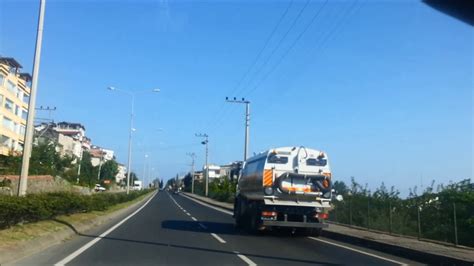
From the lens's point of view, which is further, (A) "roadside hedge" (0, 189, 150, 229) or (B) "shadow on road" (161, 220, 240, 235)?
(B) "shadow on road" (161, 220, 240, 235)

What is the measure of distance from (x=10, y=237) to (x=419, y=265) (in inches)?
413

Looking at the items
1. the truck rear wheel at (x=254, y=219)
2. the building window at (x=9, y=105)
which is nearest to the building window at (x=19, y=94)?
the building window at (x=9, y=105)

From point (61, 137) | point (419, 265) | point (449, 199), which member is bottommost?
point (419, 265)

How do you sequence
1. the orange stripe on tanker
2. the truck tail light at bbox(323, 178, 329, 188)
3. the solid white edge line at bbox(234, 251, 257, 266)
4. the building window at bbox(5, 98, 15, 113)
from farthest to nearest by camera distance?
the building window at bbox(5, 98, 15, 113), the truck tail light at bbox(323, 178, 329, 188), the orange stripe on tanker, the solid white edge line at bbox(234, 251, 257, 266)

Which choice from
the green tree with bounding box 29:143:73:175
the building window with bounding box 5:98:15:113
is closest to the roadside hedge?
the green tree with bounding box 29:143:73:175

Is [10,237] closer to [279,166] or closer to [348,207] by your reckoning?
[279,166]

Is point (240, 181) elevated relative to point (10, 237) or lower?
elevated

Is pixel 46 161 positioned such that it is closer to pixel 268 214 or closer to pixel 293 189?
pixel 268 214

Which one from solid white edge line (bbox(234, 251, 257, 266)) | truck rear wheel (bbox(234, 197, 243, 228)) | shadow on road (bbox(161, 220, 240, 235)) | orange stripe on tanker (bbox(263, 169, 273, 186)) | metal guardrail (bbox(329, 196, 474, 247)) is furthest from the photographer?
truck rear wheel (bbox(234, 197, 243, 228))

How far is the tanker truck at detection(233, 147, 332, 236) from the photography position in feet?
64.3

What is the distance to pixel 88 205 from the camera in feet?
91.2

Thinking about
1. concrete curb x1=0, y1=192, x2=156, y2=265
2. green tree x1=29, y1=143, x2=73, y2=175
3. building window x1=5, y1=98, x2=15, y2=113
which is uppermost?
building window x1=5, y1=98, x2=15, y2=113

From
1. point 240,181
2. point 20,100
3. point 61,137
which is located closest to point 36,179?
point 240,181

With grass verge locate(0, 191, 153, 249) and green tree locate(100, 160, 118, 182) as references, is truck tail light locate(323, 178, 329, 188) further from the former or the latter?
green tree locate(100, 160, 118, 182)
